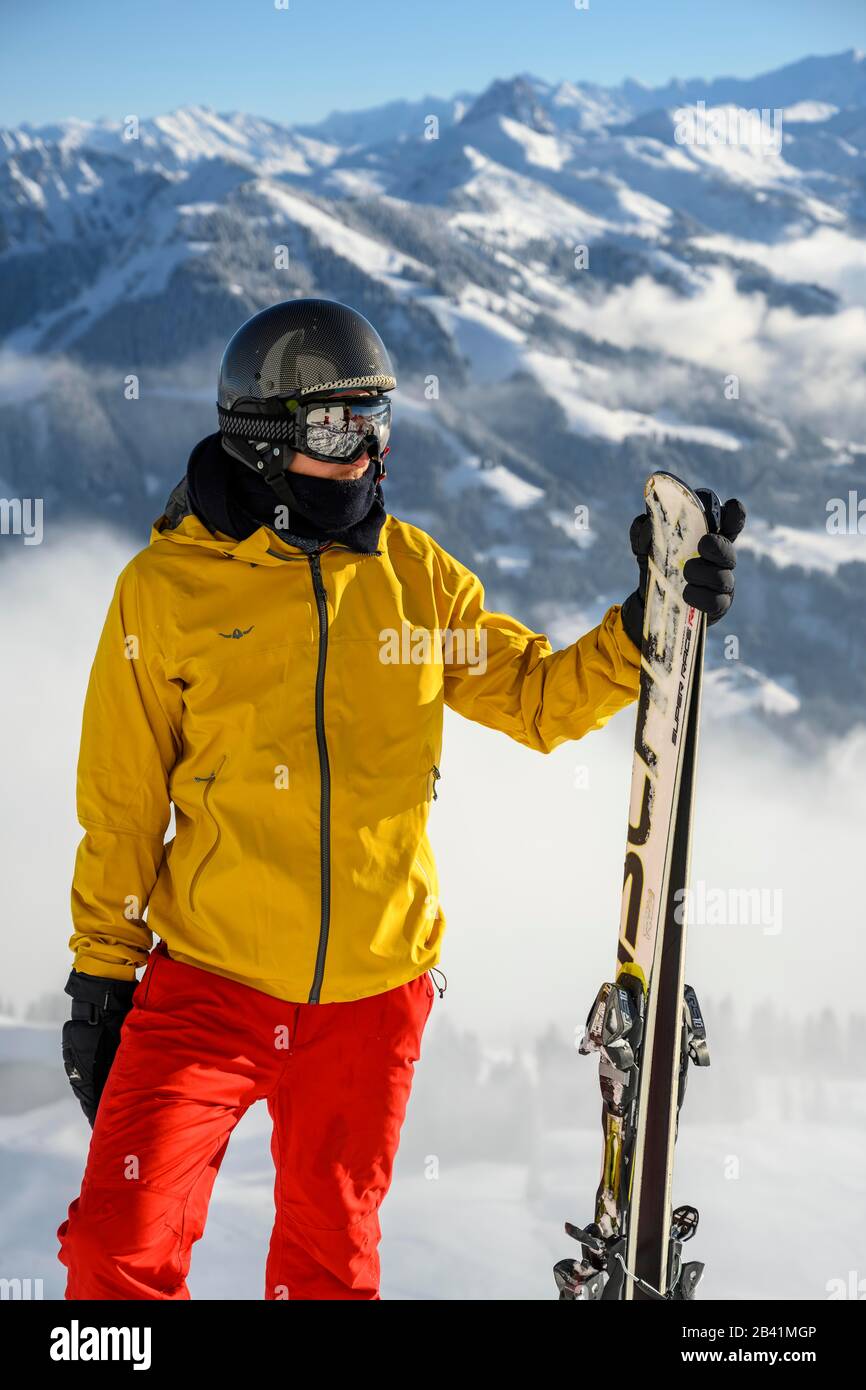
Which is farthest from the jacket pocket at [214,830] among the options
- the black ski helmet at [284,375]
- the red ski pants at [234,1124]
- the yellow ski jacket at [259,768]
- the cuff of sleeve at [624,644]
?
the cuff of sleeve at [624,644]

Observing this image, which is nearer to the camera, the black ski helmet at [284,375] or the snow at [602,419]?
the black ski helmet at [284,375]

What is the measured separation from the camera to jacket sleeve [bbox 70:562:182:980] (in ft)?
6.88

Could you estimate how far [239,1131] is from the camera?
4844mm

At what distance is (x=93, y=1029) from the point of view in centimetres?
221

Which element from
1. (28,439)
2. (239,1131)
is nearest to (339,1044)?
(239,1131)

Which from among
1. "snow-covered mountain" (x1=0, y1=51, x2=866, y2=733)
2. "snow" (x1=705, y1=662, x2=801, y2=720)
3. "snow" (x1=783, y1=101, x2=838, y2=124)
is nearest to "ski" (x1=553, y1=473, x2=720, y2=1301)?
"snow" (x1=705, y1=662, x2=801, y2=720)

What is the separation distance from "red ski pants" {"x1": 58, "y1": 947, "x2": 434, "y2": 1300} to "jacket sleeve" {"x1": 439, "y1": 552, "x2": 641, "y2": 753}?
0.52 m

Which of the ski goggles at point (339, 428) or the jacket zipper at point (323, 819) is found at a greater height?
the ski goggles at point (339, 428)

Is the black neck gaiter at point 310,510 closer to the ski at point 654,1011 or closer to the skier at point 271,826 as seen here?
the skier at point 271,826

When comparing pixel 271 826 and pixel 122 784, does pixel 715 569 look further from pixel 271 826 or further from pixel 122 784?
pixel 122 784

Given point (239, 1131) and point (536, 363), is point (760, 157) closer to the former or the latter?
point (536, 363)

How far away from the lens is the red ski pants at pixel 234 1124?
199 centimetres

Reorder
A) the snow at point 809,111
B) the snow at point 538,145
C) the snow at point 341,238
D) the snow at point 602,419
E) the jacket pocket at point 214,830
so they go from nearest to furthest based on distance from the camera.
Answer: the jacket pocket at point 214,830
the snow at point 602,419
the snow at point 341,238
the snow at point 538,145
the snow at point 809,111

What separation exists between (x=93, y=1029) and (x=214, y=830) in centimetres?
44
